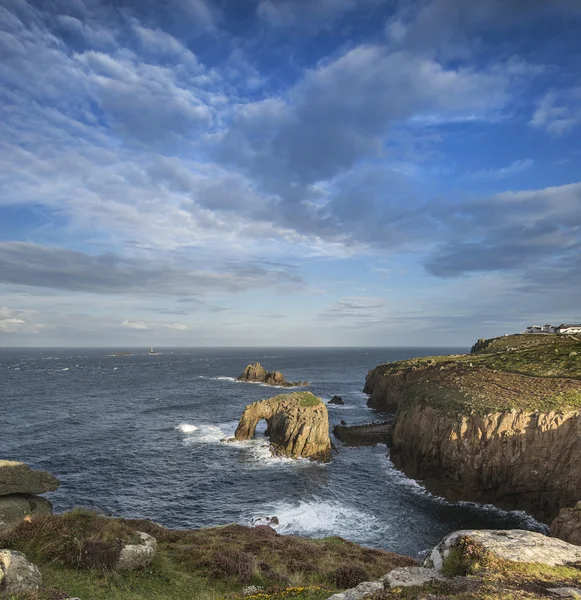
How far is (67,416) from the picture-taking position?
267 feet

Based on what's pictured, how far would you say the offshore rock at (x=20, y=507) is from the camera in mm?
30062

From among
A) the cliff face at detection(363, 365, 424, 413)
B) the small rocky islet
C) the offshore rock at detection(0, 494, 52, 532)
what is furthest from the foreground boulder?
the cliff face at detection(363, 365, 424, 413)

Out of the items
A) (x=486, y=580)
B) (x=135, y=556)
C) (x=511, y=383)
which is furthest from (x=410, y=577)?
(x=511, y=383)

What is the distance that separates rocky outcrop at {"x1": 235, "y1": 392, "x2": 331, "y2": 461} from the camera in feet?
187

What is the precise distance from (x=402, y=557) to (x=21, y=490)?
102ft

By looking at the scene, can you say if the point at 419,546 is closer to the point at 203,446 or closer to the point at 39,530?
the point at 39,530

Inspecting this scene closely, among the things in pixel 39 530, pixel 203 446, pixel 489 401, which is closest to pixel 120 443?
pixel 203 446

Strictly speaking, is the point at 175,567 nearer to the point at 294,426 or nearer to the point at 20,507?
the point at 20,507

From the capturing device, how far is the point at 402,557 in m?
25.5

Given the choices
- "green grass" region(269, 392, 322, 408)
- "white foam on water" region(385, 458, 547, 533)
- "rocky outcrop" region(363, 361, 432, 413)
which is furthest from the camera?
"rocky outcrop" region(363, 361, 432, 413)

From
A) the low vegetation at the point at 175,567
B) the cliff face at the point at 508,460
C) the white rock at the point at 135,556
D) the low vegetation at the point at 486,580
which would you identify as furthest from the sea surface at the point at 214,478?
the low vegetation at the point at 486,580

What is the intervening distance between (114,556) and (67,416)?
76721 millimetres

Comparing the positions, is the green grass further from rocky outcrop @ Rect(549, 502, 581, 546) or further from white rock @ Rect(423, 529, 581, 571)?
white rock @ Rect(423, 529, 581, 571)

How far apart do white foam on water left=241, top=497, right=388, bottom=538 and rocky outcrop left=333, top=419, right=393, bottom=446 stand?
76.5 ft
